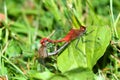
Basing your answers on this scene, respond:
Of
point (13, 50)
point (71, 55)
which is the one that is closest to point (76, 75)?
point (71, 55)

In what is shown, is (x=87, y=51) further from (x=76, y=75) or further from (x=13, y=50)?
(x=13, y=50)

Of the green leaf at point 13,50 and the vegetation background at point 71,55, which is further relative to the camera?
the green leaf at point 13,50

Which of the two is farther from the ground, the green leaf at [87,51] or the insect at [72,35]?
the insect at [72,35]

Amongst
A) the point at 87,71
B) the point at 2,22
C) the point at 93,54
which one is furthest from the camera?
the point at 2,22

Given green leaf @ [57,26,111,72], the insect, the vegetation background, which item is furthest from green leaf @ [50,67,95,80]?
the insect

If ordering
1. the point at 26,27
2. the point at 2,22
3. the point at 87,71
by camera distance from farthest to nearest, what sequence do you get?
the point at 26,27 < the point at 2,22 < the point at 87,71

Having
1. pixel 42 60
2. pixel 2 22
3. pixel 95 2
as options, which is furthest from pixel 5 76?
pixel 95 2

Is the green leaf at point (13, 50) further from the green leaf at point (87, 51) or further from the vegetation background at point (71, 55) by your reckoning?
the green leaf at point (87, 51)

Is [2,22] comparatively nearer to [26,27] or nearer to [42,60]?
[26,27]

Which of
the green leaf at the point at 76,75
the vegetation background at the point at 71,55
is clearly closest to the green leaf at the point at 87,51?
the vegetation background at the point at 71,55
